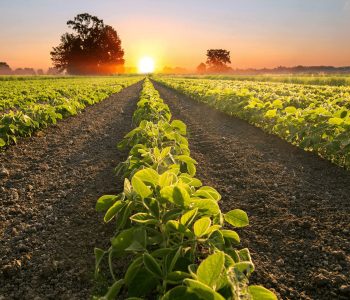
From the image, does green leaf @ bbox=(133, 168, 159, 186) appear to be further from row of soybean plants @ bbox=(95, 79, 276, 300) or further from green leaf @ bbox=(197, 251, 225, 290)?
green leaf @ bbox=(197, 251, 225, 290)

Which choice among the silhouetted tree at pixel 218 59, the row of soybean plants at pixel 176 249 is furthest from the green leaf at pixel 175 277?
the silhouetted tree at pixel 218 59

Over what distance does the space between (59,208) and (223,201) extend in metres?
1.65

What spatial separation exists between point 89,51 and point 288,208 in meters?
76.4

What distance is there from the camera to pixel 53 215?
10.3 feet

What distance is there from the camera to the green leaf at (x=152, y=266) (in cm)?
130

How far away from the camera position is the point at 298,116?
538 cm

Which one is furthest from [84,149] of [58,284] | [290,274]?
[290,274]

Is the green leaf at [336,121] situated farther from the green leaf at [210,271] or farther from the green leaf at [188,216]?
the green leaf at [210,271]

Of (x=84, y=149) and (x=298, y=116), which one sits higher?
(x=298, y=116)

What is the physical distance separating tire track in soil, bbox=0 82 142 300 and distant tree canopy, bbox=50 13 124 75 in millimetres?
71459

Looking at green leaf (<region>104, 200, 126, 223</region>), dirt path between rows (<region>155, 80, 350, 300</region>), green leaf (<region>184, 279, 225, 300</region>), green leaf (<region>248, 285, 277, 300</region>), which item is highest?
green leaf (<region>184, 279, 225, 300</region>)

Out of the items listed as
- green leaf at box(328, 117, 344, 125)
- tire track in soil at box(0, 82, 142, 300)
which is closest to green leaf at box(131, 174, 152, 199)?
tire track in soil at box(0, 82, 142, 300)

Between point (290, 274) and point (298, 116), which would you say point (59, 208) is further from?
point (298, 116)

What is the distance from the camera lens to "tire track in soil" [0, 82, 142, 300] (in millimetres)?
2158
